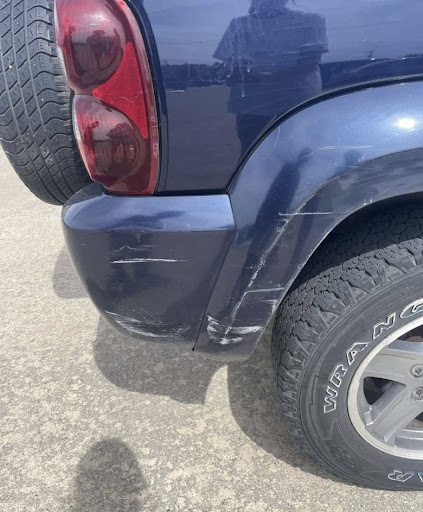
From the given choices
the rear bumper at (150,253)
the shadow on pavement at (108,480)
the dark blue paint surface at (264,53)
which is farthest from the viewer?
the shadow on pavement at (108,480)

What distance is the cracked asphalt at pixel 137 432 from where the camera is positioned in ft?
5.76

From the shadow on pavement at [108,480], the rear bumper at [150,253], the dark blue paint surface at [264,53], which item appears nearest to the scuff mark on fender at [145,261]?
the rear bumper at [150,253]

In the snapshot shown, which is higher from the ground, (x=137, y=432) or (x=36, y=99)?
(x=36, y=99)

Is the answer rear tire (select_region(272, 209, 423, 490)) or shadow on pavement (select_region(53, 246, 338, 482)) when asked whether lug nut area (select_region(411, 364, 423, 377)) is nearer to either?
rear tire (select_region(272, 209, 423, 490))

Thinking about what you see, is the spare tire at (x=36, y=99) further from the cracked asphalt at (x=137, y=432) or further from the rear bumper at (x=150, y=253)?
the cracked asphalt at (x=137, y=432)

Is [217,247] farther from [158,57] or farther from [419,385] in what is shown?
[419,385]

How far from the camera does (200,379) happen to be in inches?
88.4

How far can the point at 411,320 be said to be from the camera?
1400 mm

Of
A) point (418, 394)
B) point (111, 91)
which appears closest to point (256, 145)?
point (111, 91)

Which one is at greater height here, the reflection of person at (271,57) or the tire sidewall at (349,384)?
the reflection of person at (271,57)

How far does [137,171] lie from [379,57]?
2.15 feet

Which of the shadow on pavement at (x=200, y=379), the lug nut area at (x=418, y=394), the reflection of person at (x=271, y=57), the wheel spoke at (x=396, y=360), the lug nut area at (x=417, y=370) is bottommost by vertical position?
the shadow on pavement at (x=200, y=379)

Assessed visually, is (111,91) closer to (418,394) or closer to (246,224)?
(246,224)

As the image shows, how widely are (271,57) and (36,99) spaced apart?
75cm
